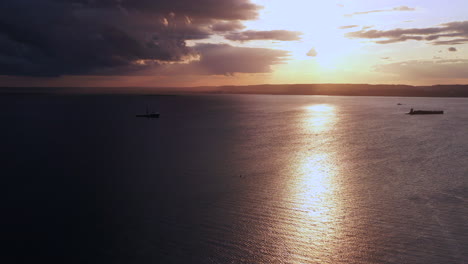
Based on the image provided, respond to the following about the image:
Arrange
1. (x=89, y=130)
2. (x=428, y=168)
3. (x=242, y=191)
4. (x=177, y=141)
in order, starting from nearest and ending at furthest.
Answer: (x=242, y=191)
(x=428, y=168)
(x=177, y=141)
(x=89, y=130)

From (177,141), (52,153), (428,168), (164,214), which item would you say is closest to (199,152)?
(177,141)

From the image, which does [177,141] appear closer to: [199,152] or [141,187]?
[199,152]

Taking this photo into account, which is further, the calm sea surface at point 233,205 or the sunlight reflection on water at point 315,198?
the sunlight reflection on water at point 315,198

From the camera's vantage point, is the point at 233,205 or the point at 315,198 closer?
the point at 233,205

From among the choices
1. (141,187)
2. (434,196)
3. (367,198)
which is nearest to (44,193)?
(141,187)

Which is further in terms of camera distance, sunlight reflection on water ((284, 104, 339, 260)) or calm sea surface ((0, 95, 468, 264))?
sunlight reflection on water ((284, 104, 339, 260))

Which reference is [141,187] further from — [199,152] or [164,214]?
[199,152]

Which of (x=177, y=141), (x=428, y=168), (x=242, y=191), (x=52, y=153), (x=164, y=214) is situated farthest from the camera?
(x=177, y=141)

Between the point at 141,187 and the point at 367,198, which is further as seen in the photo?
the point at 141,187

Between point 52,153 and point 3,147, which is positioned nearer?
point 52,153
